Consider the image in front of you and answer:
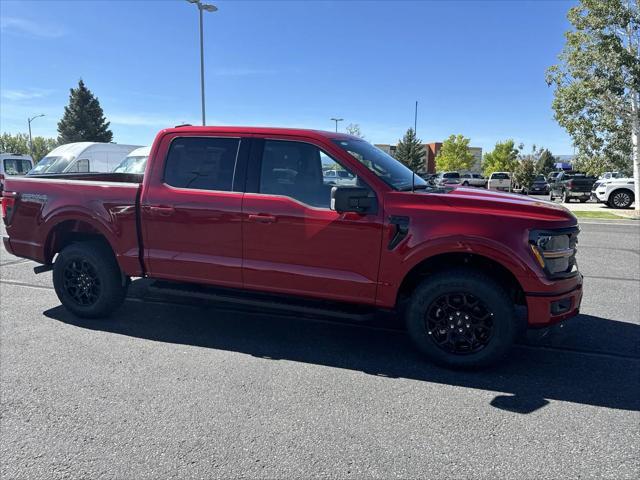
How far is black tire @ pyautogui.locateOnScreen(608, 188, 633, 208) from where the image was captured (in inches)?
885

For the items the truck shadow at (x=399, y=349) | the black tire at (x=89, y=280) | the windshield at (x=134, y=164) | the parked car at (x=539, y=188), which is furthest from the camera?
the parked car at (x=539, y=188)

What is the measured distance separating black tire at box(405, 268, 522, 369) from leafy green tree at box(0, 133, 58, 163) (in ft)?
325

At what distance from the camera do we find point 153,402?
3.31m

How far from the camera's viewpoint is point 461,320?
12.6 feet

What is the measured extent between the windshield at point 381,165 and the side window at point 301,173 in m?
0.21

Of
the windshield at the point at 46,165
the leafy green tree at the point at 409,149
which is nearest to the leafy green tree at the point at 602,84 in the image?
the windshield at the point at 46,165

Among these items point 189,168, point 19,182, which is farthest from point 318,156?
point 19,182

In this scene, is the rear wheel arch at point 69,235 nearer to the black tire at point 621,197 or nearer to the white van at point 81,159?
the white van at point 81,159

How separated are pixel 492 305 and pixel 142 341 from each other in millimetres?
3152

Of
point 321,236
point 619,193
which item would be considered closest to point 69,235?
point 321,236

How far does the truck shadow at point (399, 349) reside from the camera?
3.55 m

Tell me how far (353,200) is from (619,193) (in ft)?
77.2

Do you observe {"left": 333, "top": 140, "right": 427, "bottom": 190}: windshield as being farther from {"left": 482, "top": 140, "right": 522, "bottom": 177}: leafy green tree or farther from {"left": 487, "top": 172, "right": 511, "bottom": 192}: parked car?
{"left": 482, "top": 140, "right": 522, "bottom": 177}: leafy green tree

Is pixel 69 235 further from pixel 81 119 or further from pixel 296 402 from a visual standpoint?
pixel 81 119
